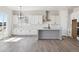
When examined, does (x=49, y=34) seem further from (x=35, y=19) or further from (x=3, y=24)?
(x=3, y=24)

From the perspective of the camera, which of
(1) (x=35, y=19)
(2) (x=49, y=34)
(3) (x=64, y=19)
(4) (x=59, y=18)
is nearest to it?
(2) (x=49, y=34)

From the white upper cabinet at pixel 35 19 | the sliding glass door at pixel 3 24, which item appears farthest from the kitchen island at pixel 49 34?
the white upper cabinet at pixel 35 19

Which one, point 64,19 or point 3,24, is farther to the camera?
point 64,19

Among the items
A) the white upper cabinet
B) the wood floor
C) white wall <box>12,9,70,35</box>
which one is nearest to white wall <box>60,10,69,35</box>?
white wall <box>12,9,70,35</box>

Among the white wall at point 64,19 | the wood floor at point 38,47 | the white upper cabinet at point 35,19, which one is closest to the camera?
the wood floor at point 38,47

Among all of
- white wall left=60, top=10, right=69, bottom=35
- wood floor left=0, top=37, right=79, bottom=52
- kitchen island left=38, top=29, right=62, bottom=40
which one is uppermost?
white wall left=60, top=10, right=69, bottom=35

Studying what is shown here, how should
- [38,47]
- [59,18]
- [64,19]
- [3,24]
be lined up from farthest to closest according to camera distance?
[59,18]
[64,19]
[3,24]
[38,47]

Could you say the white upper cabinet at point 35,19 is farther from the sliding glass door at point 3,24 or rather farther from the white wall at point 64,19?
the sliding glass door at point 3,24

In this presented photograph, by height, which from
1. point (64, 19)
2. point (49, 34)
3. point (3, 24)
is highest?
point (64, 19)

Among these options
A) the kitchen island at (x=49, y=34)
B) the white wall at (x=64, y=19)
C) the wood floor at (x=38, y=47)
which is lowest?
the wood floor at (x=38, y=47)

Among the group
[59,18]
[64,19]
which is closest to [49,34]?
[64,19]

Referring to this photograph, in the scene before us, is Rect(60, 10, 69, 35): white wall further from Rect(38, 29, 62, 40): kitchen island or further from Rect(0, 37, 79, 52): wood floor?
Rect(0, 37, 79, 52): wood floor
